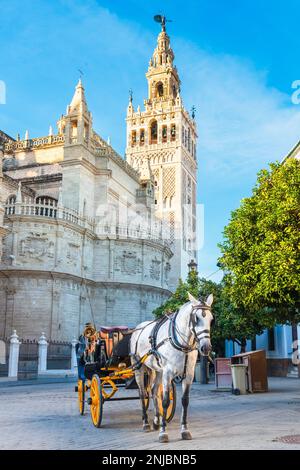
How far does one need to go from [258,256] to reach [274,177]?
2.45m

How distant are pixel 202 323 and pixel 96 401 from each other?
10.3 ft

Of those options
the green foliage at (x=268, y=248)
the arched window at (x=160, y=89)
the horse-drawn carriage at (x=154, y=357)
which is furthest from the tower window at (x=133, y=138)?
the horse-drawn carriage at (x=154, y=357)

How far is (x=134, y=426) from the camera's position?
31.0ft

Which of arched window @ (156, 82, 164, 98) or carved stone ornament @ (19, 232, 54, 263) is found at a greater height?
arched window @ (156, 82, 164, 98)

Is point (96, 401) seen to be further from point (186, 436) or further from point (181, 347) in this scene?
point (181, 347)

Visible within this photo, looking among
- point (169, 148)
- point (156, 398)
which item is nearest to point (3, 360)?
point (156, 398)

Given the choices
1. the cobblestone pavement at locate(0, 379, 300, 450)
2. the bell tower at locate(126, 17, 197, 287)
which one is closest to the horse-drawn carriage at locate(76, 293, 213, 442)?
the cobblestone pavement at locate(0, 379, 300, 450)

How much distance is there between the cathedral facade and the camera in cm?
3300

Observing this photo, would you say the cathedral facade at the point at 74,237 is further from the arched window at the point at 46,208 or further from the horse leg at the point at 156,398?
the horse leg at the point at 156,398

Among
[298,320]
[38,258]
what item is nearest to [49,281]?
[38,258]

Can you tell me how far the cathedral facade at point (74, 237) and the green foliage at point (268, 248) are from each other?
16.3m

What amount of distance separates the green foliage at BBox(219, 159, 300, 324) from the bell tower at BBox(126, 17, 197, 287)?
50313 mm

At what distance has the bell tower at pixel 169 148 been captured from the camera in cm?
6888

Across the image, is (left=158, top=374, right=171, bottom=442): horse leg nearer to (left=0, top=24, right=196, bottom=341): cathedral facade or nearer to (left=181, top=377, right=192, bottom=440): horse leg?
(left=181, top=377, right=192, bottom=440): horse leg
